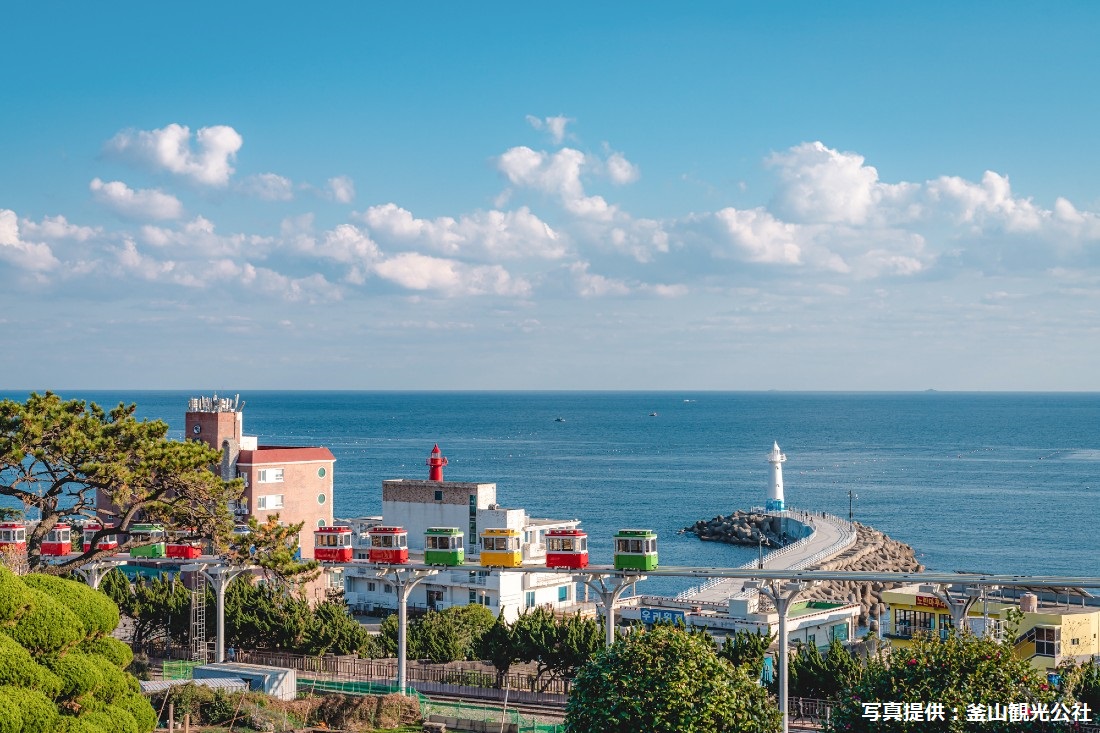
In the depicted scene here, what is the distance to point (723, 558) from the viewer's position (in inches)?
4035

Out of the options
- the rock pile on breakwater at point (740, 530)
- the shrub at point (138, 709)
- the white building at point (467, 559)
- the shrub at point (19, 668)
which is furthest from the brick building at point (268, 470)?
the shrub at point (19, 668)

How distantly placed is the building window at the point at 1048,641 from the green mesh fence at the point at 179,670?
3035cm

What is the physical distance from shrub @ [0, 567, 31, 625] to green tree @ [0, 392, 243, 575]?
527 inches

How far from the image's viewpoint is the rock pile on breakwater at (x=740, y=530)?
365 ft

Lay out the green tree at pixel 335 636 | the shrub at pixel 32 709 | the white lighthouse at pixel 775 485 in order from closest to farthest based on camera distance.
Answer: the shrub at pixel 32 709 → the green tree at pixel 335 636 → the white lighthouse at pixel 775 485

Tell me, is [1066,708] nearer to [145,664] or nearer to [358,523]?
[145,664]

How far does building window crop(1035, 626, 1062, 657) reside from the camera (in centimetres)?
4309

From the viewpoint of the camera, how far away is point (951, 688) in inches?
755

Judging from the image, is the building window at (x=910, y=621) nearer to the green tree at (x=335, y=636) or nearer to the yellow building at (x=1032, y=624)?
the yellow building at (x=1032, y=624)

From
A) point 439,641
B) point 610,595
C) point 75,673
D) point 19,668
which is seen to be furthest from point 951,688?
point 439,641

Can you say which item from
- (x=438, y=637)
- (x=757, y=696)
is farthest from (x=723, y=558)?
(x=757, y=696)

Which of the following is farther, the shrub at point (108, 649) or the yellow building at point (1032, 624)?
the yellow building at point (1032, 624)

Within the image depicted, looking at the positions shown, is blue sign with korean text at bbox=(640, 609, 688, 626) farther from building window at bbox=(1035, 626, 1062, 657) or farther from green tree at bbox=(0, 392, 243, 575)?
green tree at bbox=(0, 392, 243, 575)

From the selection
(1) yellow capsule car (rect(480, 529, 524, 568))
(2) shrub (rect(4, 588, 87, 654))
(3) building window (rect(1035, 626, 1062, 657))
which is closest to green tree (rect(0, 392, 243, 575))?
(1) yellow capsule car (rect(480, 529, 524, 568))
